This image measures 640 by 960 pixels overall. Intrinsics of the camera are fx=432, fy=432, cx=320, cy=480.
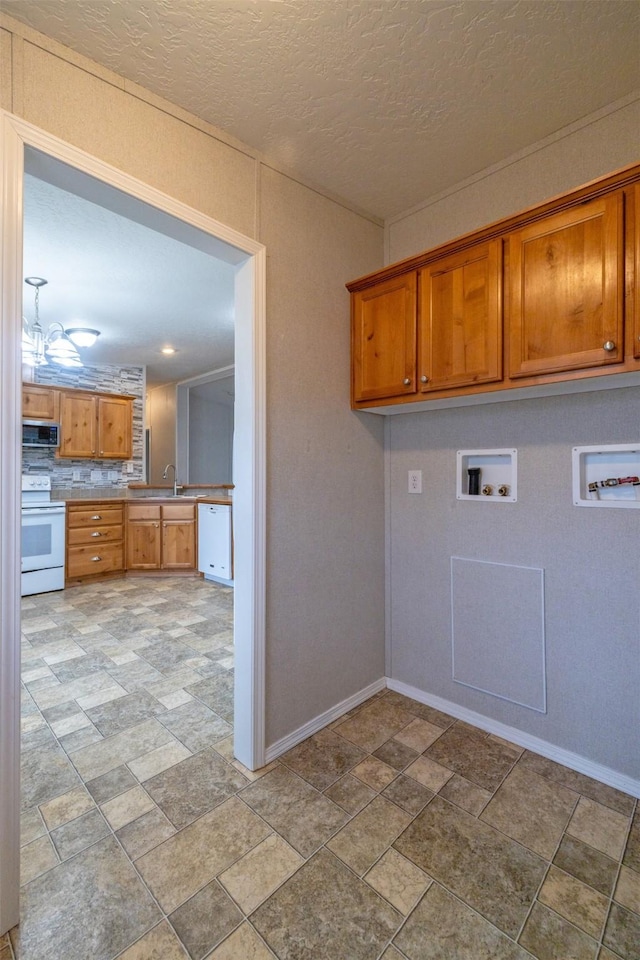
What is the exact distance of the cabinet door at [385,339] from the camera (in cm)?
200

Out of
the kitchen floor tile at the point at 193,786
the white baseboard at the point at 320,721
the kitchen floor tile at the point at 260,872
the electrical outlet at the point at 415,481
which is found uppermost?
the electrical outlet at the point at 415,481

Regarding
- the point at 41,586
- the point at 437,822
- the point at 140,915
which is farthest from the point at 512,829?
the point at 41,586

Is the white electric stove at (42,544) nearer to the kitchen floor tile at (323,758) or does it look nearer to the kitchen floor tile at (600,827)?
the kitchen floor tile at (323,758)

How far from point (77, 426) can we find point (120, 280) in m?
2.49

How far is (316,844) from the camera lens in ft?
4.76

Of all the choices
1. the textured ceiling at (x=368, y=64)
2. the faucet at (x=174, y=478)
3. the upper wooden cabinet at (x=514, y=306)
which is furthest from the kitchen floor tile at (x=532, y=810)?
the faucet at (x=174, y=478)

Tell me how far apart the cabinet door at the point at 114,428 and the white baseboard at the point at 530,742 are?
454cm

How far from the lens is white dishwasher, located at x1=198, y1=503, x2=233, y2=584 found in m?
4.72

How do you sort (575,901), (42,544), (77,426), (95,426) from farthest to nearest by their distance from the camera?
(95,426)
(77,426)
(42,544)
(575,901)

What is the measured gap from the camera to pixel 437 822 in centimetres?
154

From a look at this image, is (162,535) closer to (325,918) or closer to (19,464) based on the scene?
(19,464)

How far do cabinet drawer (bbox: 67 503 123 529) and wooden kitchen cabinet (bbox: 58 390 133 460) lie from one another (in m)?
0.68

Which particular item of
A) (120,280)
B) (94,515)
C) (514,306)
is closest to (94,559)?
(94,515)

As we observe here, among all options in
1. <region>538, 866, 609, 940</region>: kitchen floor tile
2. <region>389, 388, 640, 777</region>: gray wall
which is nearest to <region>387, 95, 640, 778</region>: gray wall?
<region>389, 388, 640, 777</region>: gray wall
